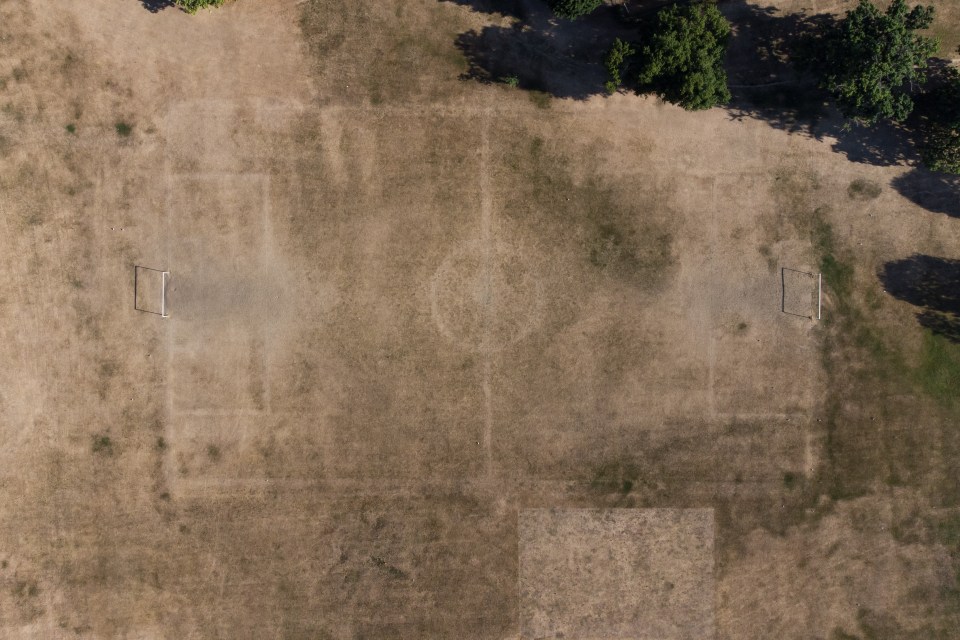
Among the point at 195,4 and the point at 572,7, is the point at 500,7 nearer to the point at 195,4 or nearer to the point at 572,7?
the point at 572,7

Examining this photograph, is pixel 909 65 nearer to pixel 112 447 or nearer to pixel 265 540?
pixel 265 540

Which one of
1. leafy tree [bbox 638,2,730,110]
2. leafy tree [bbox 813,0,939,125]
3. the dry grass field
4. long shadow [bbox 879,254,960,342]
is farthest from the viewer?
long shadow [bbox 879,254,960,342]

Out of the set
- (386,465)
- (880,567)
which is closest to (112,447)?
(386,465)

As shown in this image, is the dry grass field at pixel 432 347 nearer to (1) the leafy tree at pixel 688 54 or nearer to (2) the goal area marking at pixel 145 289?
(2) the goal area marking at pixel 145 289

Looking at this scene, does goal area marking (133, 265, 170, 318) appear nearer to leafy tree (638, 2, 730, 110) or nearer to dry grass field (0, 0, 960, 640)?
dry grass field (0, 0, 960, 640)

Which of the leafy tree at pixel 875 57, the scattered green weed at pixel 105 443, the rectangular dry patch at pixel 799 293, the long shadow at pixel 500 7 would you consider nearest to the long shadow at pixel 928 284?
the rectangular dry patch at pixel 799 293

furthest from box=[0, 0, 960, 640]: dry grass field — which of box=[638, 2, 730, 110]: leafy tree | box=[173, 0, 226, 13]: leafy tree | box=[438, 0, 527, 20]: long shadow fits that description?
box=[638, 2, 730, 110]: leafy tree
